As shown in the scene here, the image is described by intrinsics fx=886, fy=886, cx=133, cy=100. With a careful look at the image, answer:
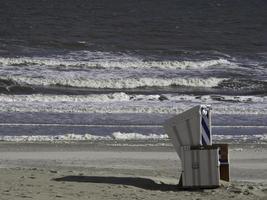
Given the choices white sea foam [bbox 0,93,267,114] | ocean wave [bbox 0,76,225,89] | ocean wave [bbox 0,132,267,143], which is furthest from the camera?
ocean wave [bbox 0,76,225,89]

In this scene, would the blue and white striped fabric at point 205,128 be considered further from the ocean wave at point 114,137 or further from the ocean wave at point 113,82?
the ocean wave at point 113,82

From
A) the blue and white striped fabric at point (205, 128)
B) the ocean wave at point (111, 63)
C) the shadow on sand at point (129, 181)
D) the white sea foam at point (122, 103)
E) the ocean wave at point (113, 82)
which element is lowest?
the shadow on sand at point (129, 181)

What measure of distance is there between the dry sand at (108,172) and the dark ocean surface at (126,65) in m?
2.44

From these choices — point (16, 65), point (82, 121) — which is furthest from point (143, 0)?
point (82, 121)

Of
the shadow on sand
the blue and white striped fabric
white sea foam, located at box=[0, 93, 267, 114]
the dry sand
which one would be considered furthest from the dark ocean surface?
the blue and white striped fabric

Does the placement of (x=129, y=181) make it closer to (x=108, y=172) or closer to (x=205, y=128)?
(x=108, y=172)

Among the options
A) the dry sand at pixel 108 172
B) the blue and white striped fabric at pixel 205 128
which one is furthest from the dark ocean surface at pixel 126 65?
the blue and white striped fabric at pixel 205 128

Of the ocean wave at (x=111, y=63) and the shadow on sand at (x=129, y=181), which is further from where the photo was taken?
the ocean wave at (x=111, y=63)

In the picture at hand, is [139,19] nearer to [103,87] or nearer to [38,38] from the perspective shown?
[38,38]

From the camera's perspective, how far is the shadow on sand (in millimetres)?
13133

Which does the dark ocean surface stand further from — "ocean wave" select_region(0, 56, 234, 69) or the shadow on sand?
the shadow on sand

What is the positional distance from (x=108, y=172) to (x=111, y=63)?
21.0 meters

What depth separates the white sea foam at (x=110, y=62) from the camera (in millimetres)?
34688

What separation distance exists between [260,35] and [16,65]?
761 inches
